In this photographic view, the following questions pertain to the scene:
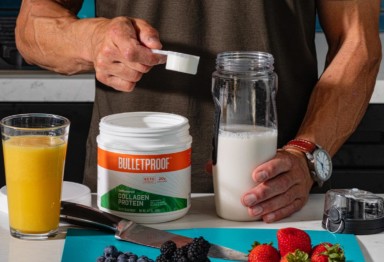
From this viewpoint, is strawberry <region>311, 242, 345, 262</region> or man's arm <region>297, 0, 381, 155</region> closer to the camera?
strawberry <region>311, 242, 345, 262</region>

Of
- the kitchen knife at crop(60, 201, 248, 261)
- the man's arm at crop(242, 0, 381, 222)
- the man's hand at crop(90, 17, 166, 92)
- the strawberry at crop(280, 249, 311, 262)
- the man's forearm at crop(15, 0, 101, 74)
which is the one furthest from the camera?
the man's forearm at crop(15, 0, 101, 74)

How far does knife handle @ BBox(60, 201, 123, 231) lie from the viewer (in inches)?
60.3

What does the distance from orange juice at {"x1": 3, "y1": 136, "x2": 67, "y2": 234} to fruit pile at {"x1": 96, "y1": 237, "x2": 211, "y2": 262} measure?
167mm

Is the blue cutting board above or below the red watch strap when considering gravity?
below

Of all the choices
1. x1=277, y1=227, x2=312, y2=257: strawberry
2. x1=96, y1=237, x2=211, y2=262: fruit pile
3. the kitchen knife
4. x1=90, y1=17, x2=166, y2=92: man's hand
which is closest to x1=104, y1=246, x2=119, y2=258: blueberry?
x1=96, y1=237, x2=211, y2=262: fruit pile

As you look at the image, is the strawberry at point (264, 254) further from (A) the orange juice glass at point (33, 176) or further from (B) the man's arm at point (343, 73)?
(B) the man's arm at point (343, 73)

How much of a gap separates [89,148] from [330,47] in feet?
1.82

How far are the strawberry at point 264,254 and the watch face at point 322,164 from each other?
37 centimetres

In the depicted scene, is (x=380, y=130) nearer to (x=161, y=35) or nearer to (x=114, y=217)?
(x=161, y=35)

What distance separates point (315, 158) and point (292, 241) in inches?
13.6

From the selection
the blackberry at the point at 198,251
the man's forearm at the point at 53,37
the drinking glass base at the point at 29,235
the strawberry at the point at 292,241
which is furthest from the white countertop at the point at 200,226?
the man's forearm at the point at 53,37

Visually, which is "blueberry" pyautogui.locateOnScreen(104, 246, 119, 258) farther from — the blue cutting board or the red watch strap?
the red watch strap

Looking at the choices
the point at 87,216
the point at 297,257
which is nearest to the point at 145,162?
the point at 87,216

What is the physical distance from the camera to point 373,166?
2.76m
